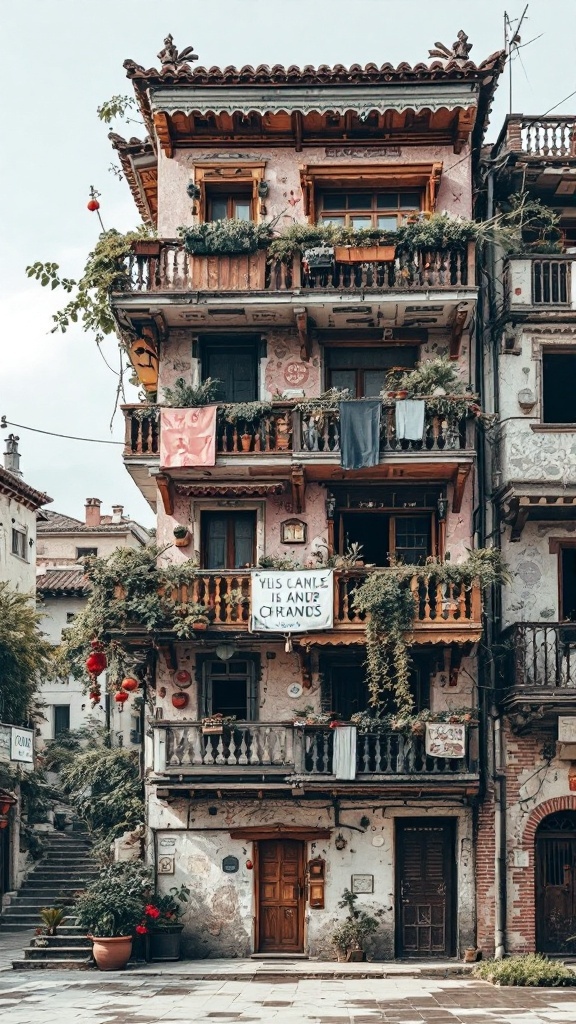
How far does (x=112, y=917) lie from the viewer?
28.0m

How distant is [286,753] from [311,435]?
652cm

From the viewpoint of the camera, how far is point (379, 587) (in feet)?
95.3

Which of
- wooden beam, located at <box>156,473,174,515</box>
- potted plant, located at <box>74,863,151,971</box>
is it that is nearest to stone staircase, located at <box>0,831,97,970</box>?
potted plant, located at <box>74,863,151,971</box>

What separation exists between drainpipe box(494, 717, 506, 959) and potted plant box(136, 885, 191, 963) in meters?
6.37

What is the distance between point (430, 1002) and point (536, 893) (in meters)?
6.61

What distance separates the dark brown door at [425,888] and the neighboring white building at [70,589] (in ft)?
64.2

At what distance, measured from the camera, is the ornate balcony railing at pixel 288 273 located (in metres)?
30.2

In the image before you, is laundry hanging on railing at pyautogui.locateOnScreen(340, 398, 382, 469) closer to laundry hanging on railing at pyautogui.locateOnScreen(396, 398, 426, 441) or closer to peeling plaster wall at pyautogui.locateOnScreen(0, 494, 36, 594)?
laundry hanging on railing at pyautogui.locateOnScreen(396, 398, 426, 441)

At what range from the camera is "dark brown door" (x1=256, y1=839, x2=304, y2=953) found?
98.9 feet

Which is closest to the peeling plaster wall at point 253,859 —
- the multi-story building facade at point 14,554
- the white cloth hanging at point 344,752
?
the white cloth hanging at point 344,752

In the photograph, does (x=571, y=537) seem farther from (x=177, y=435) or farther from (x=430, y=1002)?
(x=430, y=1002)

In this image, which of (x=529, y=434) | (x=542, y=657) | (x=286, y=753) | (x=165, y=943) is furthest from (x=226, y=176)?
(x=165, y=943)

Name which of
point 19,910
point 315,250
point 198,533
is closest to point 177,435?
point 198,533

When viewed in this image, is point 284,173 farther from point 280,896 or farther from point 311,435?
point 280,896
